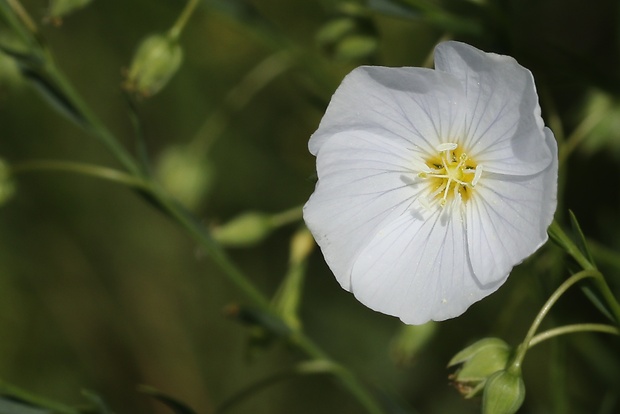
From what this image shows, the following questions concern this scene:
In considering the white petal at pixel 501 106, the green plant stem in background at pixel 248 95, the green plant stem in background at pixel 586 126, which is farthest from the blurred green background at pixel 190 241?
the white petal at pixel 501 106

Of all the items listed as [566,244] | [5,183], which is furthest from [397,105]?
[5,183]

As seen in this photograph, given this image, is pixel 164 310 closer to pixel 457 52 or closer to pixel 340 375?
pixel 340 375

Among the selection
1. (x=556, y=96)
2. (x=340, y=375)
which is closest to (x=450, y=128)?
(x=340, y=375)

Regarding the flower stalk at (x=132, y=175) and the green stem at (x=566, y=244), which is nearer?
the green stem at (x=566, y=244)

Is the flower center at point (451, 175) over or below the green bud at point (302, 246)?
below

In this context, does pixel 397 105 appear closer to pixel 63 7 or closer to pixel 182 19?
pixel 182 19

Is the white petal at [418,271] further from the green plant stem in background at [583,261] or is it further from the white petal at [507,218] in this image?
the green plant stem in background at [583,261]

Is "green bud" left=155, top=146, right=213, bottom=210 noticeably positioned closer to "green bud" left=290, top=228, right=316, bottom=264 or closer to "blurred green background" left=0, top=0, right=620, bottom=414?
"green bud" left=290, top=228, right=316, bottom=264
